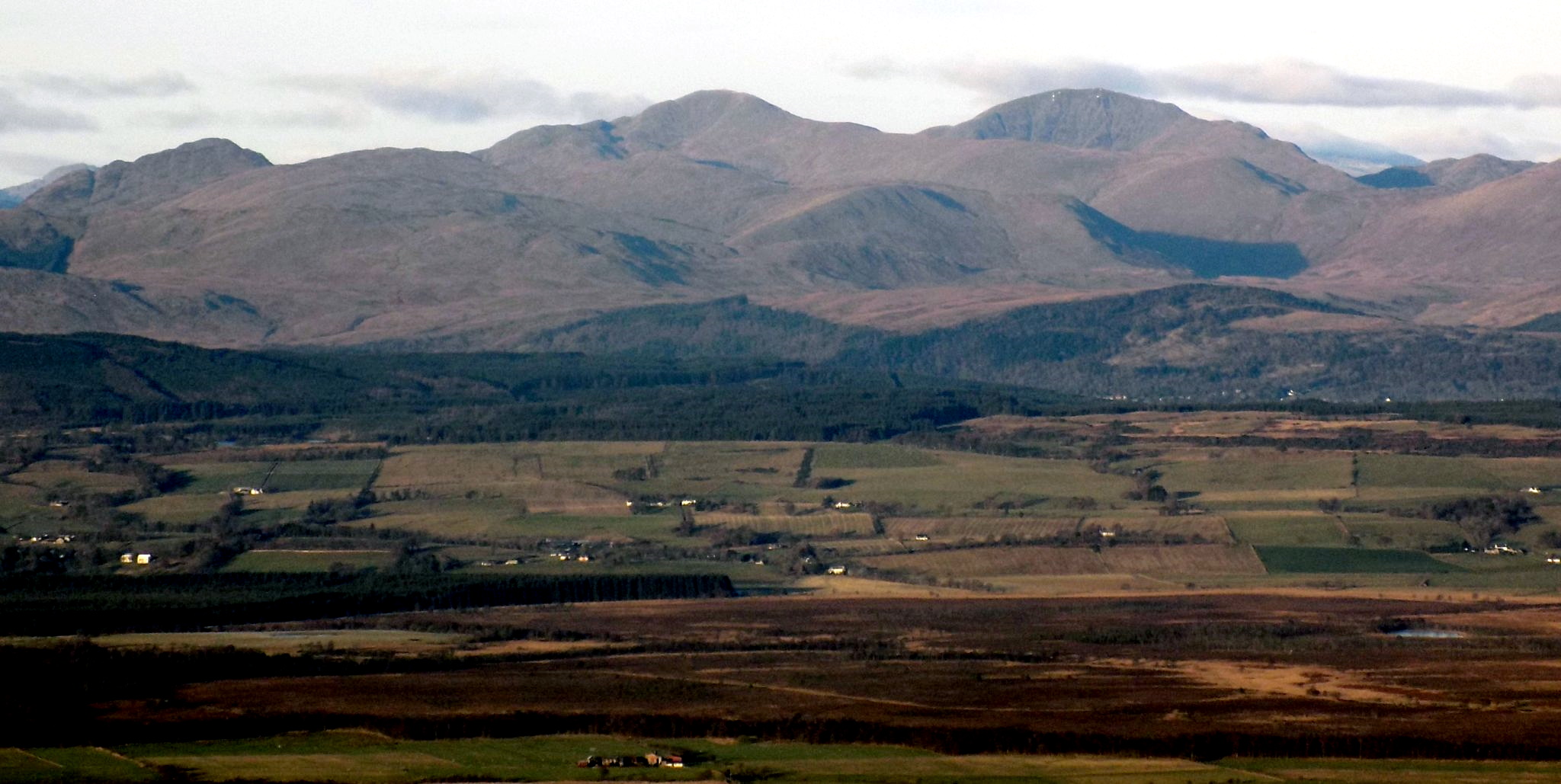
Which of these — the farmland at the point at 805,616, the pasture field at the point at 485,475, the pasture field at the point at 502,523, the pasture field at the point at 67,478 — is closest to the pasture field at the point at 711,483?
the farmland at the point at 805,616

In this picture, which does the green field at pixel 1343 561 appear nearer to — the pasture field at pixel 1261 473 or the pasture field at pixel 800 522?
the pasture field at pixel 1261 473

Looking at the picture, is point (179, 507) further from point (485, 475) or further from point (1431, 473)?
point (1431, 473)

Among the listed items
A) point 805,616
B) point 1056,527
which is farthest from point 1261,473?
point 805,616

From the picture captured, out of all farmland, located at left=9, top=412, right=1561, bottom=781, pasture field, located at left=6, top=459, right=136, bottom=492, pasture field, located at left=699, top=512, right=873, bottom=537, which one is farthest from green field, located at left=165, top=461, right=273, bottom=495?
pasture field, located at left=699, top=512, right=873, bottom=537

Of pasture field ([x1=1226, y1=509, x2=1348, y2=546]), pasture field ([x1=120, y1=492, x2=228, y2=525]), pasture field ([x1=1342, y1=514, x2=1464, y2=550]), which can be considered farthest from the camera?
pasture field ([x1=120, y1=492, x2=228, y2=525])

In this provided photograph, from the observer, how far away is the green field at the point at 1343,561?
14962 centimetres

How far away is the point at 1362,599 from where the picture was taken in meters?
136

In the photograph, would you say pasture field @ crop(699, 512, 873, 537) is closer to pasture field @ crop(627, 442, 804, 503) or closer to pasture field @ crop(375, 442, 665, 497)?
pasture field @ crop(627, 442, 804, 503)

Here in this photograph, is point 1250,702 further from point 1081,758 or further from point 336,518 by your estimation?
point 336,518

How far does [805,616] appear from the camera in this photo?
127 metres

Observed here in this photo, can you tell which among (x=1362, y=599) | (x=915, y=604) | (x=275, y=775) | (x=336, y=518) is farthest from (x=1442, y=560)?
(x=275, y=775)

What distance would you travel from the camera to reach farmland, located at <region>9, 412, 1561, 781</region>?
8425cm

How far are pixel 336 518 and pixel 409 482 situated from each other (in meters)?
19.1

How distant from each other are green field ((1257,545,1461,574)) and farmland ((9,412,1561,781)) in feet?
1.27
